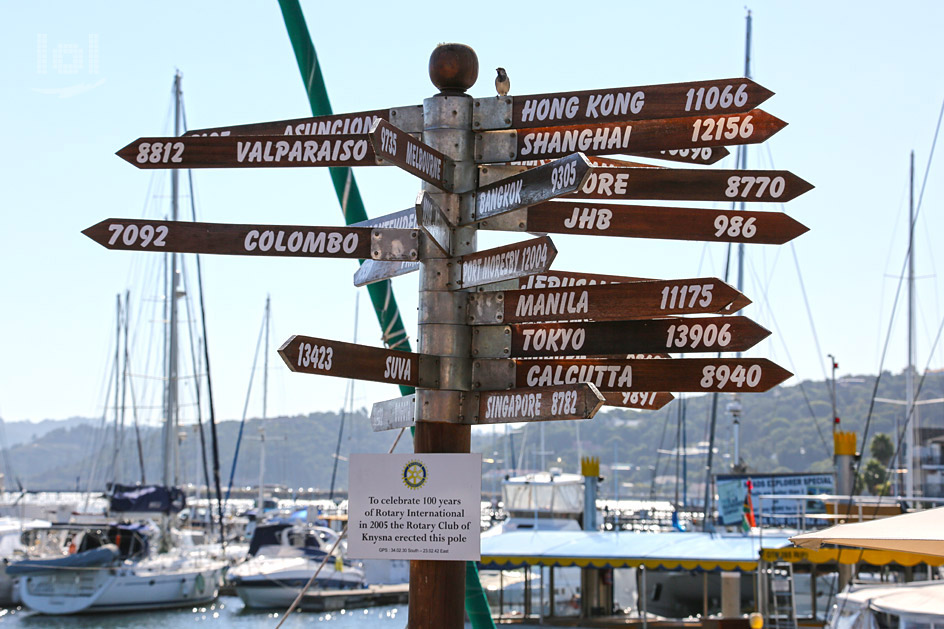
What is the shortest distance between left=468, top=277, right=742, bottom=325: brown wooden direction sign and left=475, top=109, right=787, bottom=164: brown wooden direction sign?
2.10 ft

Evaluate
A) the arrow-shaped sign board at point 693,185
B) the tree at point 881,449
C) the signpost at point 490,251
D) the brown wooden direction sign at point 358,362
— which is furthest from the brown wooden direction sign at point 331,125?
the tree at point 881,449

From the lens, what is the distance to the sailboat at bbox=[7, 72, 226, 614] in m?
39.5

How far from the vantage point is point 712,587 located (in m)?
34.3

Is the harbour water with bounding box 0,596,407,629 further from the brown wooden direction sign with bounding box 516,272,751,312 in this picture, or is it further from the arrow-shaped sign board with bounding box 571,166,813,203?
the arrow-shaped sign board with bounding box 571,166,813,203

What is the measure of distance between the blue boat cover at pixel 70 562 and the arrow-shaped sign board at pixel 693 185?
126 feet

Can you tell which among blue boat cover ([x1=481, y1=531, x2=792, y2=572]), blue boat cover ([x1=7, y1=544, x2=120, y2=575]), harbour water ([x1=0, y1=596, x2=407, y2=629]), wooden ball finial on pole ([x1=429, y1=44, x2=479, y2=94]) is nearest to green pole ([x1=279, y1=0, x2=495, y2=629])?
wooden ball finial on pole ([x1=429, y1=44, x2=479, y2=94])

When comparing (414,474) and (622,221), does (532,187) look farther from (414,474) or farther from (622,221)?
(414,474)

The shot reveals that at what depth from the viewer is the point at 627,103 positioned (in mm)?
4734

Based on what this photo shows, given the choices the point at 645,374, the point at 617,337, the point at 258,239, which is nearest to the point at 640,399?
the point at 645,374

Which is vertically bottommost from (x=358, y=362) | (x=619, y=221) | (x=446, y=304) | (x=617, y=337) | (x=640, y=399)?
(x=640, y=399)

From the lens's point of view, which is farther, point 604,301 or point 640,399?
point 640,399

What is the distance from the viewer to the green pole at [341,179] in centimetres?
539

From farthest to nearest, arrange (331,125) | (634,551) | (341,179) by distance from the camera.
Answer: (634,551), (341,179), (331,125)

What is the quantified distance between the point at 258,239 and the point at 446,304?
0.90m
